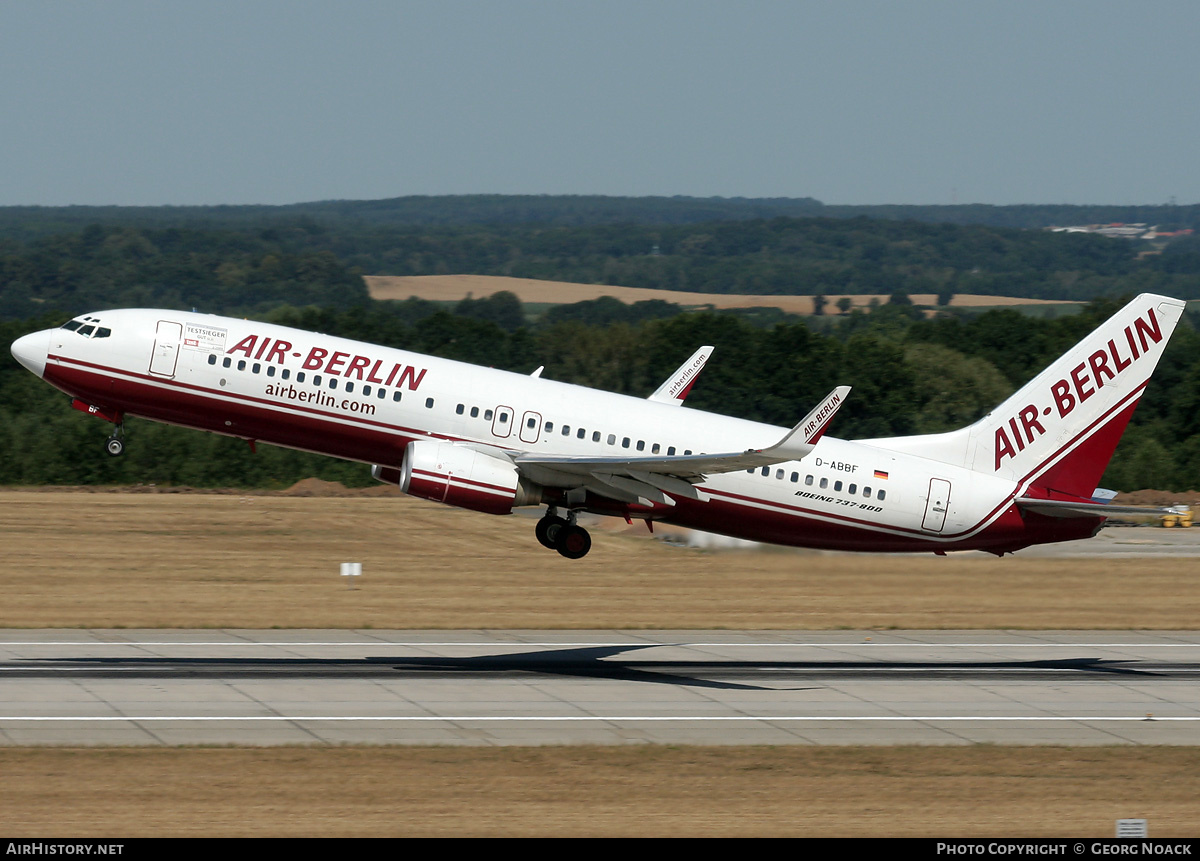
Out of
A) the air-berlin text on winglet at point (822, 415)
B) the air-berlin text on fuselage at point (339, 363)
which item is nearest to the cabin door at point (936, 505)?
the air-berlin text on winglet at point (822, 415)

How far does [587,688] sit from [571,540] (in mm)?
4272

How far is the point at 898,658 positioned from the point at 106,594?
90.8ft

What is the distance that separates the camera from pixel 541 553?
213ft

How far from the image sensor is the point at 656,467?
37.8 metres

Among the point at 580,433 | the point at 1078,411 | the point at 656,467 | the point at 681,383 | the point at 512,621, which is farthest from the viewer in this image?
the point at 512,621

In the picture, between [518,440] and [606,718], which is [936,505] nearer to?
[518,440]

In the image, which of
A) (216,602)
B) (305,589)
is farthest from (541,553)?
(216,602)

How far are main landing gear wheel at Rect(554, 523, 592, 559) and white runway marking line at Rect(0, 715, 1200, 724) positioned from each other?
6.80 meters

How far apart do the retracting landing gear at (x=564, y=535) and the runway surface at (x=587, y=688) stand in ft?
11.4

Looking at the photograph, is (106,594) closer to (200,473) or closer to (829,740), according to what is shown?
(829,740)

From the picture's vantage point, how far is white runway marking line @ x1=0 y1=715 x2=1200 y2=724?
1275 inches

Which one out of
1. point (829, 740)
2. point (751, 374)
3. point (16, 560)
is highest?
point (751, 374)

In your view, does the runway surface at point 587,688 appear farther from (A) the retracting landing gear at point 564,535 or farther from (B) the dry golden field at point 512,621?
(A) the retracting landing gear at point 564,535

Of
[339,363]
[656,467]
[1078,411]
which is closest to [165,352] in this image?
[339,363]
